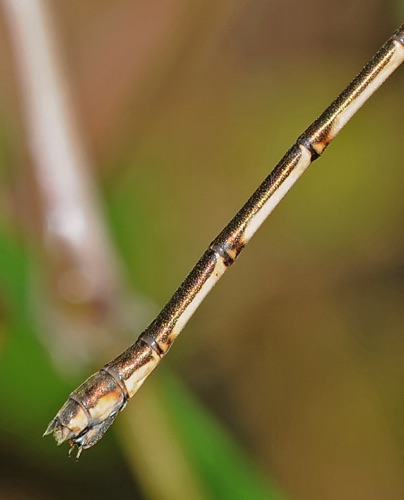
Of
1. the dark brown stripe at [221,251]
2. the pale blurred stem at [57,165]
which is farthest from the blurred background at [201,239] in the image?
the dark brown stripe at [221,251]

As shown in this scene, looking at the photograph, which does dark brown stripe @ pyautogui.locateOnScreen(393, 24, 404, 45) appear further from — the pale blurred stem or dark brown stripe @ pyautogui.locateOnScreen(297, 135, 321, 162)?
the pale blurred stem

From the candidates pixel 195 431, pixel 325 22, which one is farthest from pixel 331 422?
pixel 325 22

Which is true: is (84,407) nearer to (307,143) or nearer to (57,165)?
(307,143)

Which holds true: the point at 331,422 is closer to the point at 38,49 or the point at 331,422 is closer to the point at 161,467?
the point at 161,467

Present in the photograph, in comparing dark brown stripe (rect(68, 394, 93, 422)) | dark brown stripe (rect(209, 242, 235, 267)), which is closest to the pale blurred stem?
dark brown stripe (rect(209, 242, 235, 267))

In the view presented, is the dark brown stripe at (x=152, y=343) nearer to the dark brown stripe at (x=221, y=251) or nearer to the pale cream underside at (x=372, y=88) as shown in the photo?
the dark brown stripe at (x=221, y=251)

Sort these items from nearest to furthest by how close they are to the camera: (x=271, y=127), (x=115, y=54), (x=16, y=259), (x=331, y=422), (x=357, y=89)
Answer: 1. (x=357, y=89)
2. (x=16, y=259)
3. (x=331, y=422)
4. (x=271, y=127)
5. (x=115, y=54)

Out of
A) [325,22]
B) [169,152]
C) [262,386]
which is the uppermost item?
[325,22]
